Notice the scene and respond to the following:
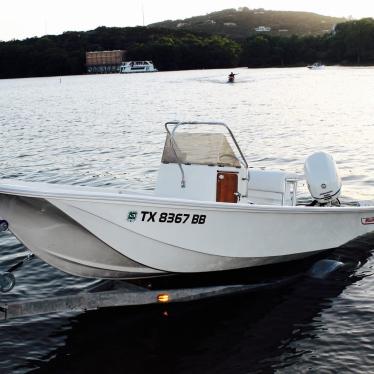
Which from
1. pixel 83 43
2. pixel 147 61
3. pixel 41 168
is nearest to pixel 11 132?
pixel 41 168

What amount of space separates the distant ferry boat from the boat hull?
462 ft

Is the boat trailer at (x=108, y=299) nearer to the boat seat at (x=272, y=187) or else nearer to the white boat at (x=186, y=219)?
the white boat at (x=186, y=219)

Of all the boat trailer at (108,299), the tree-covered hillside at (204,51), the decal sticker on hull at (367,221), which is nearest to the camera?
the boat trailer at (108,299)

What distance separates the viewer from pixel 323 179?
9703 millimetres

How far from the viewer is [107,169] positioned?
20.1m

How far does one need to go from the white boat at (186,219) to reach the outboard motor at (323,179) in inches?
0.7

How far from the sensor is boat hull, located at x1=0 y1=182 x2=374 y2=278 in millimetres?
7406

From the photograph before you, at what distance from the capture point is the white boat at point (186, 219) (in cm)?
748

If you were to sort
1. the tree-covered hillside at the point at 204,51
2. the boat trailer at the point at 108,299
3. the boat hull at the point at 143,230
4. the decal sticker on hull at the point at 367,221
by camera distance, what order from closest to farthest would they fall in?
the boat hull at the point at 143,230 < the boat trailer at the point at 108,299 < the decal sticker on hull at the point at 367,221 < the tree-covered hillside at the point at 204,51

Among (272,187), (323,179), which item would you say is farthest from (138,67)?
(323,179)

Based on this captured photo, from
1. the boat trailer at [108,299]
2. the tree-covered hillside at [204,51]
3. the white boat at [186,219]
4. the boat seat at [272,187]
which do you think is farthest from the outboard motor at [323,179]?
the tree-covered hillside at [204,51]

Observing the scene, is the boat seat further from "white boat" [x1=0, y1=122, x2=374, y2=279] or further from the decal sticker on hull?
the decal sticker on hull

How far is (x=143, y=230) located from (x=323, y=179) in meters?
3.67

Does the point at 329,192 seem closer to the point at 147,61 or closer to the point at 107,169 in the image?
the point at 107,169
